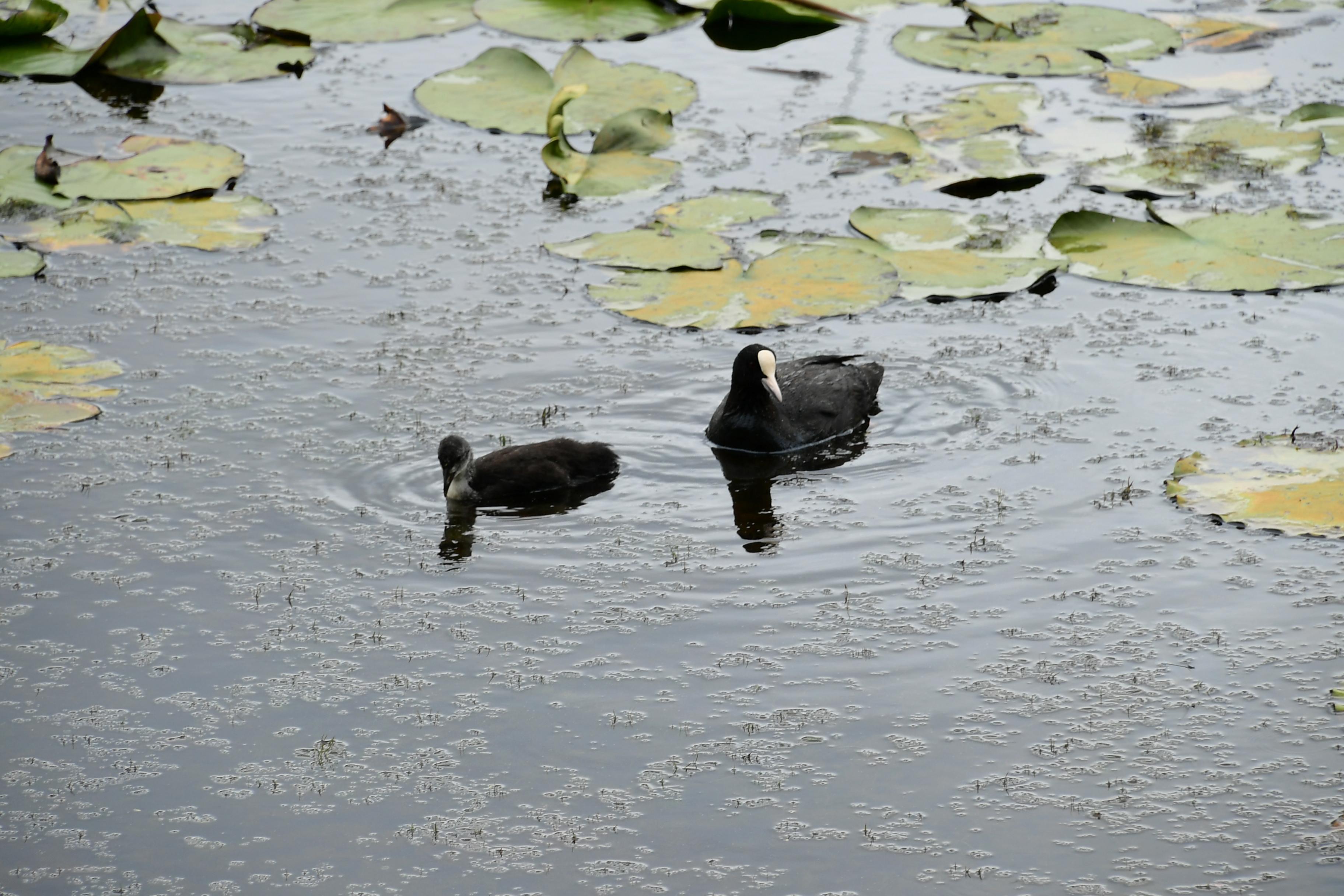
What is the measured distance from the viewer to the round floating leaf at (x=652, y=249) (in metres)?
9.13

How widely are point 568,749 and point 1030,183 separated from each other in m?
6.23

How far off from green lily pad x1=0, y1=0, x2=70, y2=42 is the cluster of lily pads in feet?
7.96

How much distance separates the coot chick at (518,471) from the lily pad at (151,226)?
3.11m

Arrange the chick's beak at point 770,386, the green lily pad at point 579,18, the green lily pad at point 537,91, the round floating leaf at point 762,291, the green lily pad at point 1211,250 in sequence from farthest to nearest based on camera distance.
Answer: the green lily pad at point 579,18 → the green lily pad at point 537,91 → the green lily pad at point 1211,250 → the round floating leaf at point 762,291 → the chick's beak at point 770,386

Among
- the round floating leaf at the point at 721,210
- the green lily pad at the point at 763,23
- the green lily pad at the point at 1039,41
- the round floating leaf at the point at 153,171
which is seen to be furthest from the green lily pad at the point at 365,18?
the round floating leaf at the point at 721,210

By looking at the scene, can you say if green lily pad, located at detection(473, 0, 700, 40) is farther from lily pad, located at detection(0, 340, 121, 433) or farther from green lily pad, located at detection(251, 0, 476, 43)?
lily pad, located at detection(0, 340, 121, 433)

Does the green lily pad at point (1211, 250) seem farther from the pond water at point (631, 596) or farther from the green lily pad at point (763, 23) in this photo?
the green lily pad at point (763, 23)

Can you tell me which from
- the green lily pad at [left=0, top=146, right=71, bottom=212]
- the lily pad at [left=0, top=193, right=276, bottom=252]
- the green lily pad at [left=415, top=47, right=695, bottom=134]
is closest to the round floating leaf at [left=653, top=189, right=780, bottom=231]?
the green lily pad at [left=415, top=47, right=695, bottom=134]

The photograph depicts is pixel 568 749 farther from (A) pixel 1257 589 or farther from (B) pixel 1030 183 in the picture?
(B) pixel 1030 183

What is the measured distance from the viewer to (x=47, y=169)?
10.0 metres

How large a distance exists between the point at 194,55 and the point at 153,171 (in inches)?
100

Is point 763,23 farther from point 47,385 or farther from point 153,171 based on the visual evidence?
point 47,385

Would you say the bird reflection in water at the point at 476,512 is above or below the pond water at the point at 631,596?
below

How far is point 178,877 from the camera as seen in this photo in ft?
15.9
